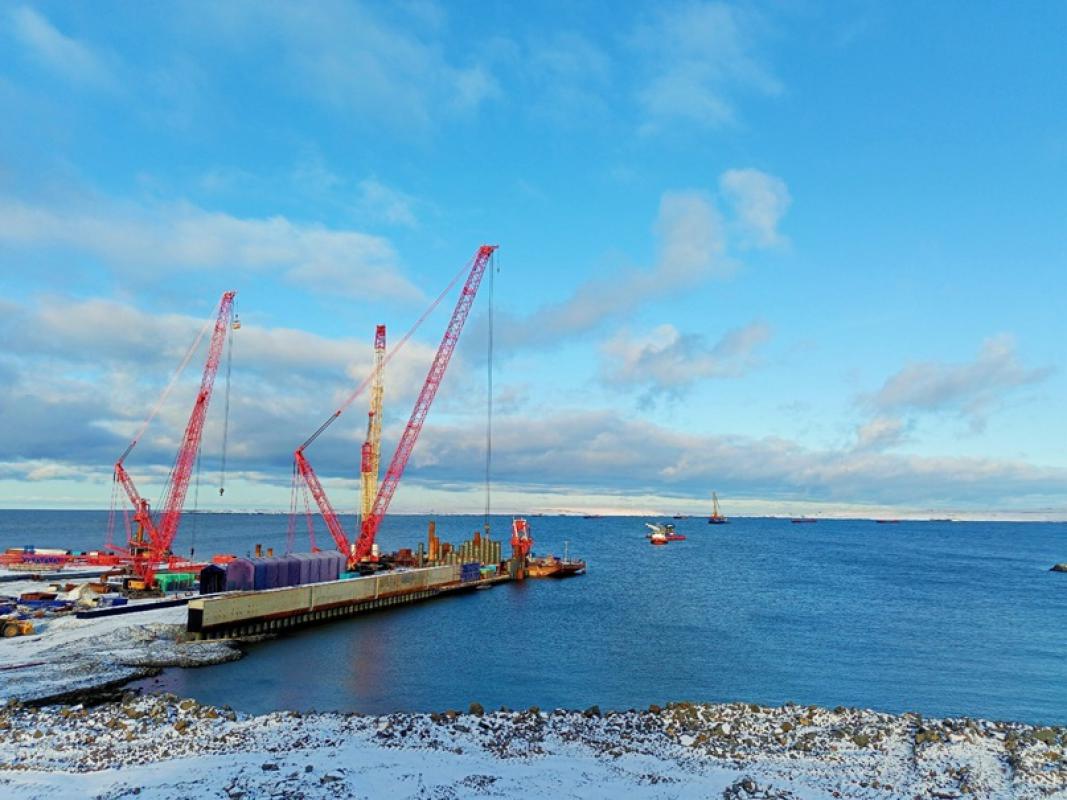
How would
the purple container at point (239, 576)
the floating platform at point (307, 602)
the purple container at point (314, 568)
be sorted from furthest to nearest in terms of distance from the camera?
1. the purple container at point (314, 568)
2. the purple container at point (239, 576)
3. the floating platform at point (307, 602)

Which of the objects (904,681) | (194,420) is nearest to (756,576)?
(904,681)

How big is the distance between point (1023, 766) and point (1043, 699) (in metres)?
18.8

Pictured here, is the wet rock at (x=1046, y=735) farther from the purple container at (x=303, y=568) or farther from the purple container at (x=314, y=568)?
the purple container at (x=314, y=568)

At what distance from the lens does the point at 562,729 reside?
32438 mm

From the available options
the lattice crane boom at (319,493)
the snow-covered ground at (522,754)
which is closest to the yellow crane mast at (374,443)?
the lattice crane boom at (319,493)

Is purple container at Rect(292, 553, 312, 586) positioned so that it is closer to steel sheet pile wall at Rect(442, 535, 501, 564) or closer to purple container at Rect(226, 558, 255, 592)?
purple container at Rect(226, 558, 255, 592)

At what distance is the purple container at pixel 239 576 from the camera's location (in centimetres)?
6719

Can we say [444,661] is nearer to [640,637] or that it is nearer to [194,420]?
[640,637]

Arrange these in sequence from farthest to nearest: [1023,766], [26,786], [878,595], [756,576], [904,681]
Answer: [756,576], [878,595], [904,681], [1023,766], [26,786]

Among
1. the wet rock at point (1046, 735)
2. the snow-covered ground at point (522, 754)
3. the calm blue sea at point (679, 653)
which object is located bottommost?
the calm blue sea at point (679, 653)

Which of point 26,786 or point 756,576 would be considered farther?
point 756,576

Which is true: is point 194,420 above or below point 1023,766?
above

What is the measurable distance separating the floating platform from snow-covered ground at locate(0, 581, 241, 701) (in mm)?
2535

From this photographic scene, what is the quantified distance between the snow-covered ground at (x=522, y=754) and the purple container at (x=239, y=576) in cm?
3201
